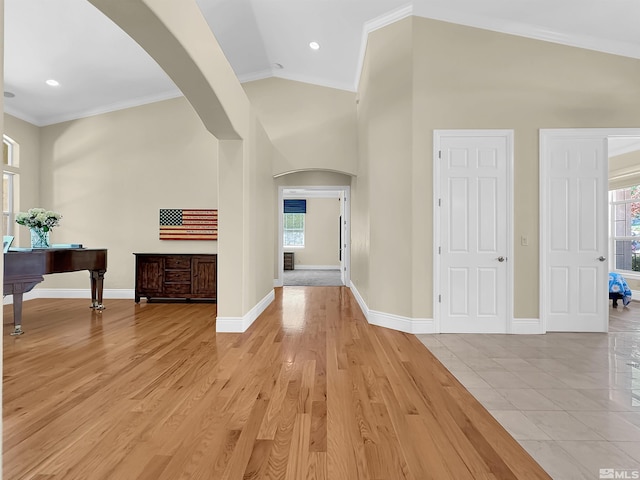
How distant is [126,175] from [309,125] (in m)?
3.46

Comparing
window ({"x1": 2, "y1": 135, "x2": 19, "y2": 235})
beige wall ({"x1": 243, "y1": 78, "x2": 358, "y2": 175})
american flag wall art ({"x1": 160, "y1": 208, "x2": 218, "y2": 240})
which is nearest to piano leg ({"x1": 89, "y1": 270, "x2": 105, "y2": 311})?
american flag wall art ({"x1": 160, "y1": 208, "x2": 218, "y2": 240})

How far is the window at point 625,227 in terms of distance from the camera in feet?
20.0

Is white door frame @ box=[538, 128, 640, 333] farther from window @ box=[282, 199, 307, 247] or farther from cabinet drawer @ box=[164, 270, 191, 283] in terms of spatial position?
window @ box=[282, 199, 307, 247]

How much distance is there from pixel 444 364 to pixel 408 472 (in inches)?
59.7

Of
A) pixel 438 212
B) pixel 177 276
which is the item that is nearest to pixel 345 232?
pixel 177 276

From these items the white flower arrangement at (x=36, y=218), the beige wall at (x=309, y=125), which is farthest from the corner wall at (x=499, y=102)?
the white flower arrangement at (x=36, y=218)

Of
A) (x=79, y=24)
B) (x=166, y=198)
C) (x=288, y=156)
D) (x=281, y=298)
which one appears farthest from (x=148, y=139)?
(x=281, y=298)

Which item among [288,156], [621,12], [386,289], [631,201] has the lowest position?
[386,289]

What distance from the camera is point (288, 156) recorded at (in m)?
5.95

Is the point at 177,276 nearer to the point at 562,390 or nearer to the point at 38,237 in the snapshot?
the point at 38,237

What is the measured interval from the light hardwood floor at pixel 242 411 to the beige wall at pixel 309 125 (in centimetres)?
327

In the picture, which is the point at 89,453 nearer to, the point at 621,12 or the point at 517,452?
the point at 517,452

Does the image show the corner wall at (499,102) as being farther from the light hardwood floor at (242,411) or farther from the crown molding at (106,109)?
the crown molding at (106,109)

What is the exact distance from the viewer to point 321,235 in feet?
39.1
